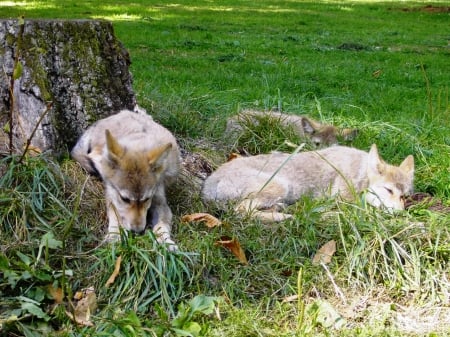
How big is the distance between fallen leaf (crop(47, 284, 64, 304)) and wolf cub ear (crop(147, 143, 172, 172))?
1288 mm

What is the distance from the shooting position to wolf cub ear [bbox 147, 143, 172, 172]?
5051mm

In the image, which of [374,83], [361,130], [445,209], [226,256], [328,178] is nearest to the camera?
[226,256]

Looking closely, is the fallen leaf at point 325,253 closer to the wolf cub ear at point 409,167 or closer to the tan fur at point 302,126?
the wolf cub ear at point 409,167

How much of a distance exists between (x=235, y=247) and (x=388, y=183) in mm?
1890

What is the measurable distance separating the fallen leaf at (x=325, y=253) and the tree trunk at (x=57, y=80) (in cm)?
264

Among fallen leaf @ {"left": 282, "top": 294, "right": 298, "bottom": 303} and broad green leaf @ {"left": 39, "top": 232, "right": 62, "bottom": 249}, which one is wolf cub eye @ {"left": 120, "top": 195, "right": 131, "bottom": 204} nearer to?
broad green leaf @ {"left": 39, "top": 232, "right": 62, "bottom": 249}

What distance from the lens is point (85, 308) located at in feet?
13.6

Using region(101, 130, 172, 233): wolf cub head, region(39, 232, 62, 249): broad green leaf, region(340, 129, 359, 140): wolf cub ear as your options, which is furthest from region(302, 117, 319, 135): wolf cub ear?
region(39, 232, 62, 249): broad green leaf

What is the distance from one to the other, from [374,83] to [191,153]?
706 cm

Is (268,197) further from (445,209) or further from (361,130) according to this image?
(361,130)

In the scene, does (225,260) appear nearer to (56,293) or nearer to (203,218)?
(203,218)

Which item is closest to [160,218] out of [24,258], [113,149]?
[113,149]

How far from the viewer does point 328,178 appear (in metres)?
6.43

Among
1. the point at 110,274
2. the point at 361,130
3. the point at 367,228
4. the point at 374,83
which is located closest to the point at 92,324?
the point at 110,274
